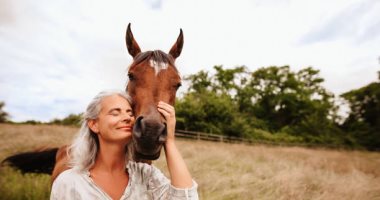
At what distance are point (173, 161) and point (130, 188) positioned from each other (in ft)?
1.17

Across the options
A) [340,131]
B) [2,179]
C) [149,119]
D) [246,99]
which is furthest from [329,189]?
[246,99]

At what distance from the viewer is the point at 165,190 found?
2.04 m

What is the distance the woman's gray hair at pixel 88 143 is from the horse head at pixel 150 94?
6.9 inches

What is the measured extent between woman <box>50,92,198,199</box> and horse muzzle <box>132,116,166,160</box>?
62mm

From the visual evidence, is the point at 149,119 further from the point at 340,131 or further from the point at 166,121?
the point at 340,131

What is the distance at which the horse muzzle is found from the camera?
1.97 meters

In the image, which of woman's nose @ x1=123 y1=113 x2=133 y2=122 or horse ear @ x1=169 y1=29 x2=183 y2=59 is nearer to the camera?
woman's nose @ x1=123 y1=113 x2=133 y2=122

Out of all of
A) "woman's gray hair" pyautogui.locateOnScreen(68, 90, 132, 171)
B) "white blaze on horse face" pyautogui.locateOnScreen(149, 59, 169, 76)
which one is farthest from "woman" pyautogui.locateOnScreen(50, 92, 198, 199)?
"white blaze on horse face" pyautogui.locateOnScreen(149, 59, 169, 76)

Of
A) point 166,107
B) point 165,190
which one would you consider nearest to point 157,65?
point 166,107

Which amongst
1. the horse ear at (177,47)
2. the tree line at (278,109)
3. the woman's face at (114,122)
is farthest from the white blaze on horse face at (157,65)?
the tree line at (278,109)

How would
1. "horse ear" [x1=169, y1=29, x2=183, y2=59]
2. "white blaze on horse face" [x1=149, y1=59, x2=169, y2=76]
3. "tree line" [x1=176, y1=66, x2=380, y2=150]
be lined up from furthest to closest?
1. "tree line" [x1=176, y1=66, x2=380, y2=150]
2. "horse ear" [x1=169, y1=29, x2=183, y2=59]
3. "white blaze on horse face" [x1=149, y1=59, x2=169, y2=76]

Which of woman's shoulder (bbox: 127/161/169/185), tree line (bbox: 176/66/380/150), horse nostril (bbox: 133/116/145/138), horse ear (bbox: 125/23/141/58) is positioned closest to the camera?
horse nostril (bbox: 133/116/145/138)

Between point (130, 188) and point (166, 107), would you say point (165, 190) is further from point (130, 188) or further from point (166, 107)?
point (166, 107)

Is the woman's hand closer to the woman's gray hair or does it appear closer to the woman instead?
the woman
